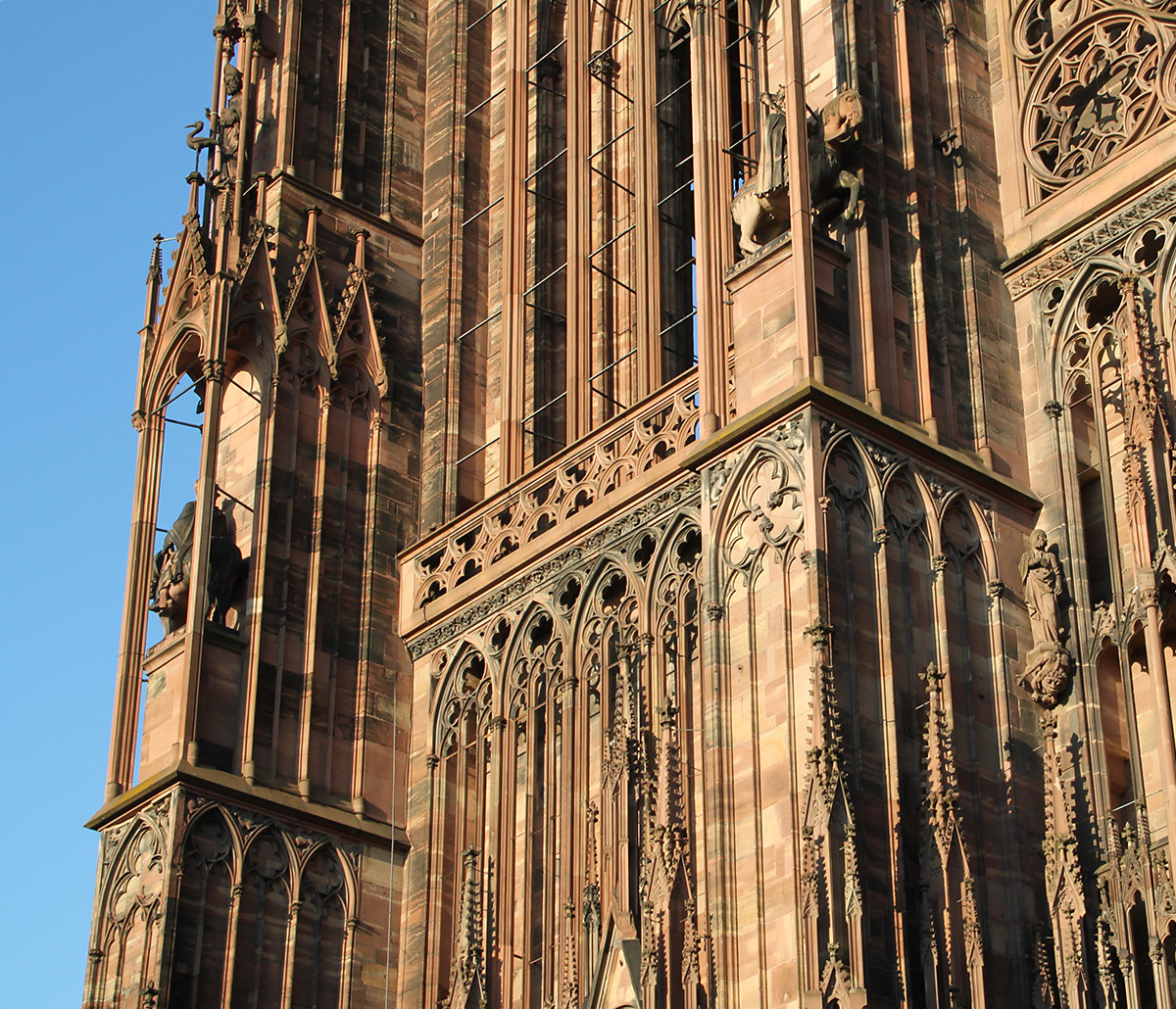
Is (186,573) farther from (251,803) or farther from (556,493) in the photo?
(556,493)

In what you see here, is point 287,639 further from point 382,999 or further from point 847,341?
point 847,341

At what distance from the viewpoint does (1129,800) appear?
18.9 metres

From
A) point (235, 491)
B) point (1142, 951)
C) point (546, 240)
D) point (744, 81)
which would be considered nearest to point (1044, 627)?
point (1142, 951)

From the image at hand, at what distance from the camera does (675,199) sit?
25578mm

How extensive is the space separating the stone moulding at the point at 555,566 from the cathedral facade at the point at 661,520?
2.1 inches

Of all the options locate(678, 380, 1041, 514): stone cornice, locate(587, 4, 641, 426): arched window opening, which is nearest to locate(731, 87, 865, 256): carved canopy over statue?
locate(678, 380, 1041, 514): stone cornice

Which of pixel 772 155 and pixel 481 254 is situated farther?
pixel 481 254

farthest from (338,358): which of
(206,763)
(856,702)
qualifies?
(856,702)

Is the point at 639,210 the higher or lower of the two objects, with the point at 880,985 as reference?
higher

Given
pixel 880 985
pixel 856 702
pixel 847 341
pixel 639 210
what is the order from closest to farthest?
pixel 880 985
pixel 856 702
pixel 847 341
pixel 639 210

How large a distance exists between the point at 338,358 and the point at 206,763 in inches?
200

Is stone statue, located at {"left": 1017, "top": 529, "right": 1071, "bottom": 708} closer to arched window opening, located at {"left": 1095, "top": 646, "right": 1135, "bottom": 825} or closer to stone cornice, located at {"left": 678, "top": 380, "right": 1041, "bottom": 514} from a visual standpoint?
arched window opening, located at {"left": 1095, "top": 646, "right": 1135, "bottom": 825}

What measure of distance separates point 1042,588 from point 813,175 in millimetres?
4015

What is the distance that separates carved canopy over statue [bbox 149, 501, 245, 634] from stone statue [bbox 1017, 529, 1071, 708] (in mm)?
8352
